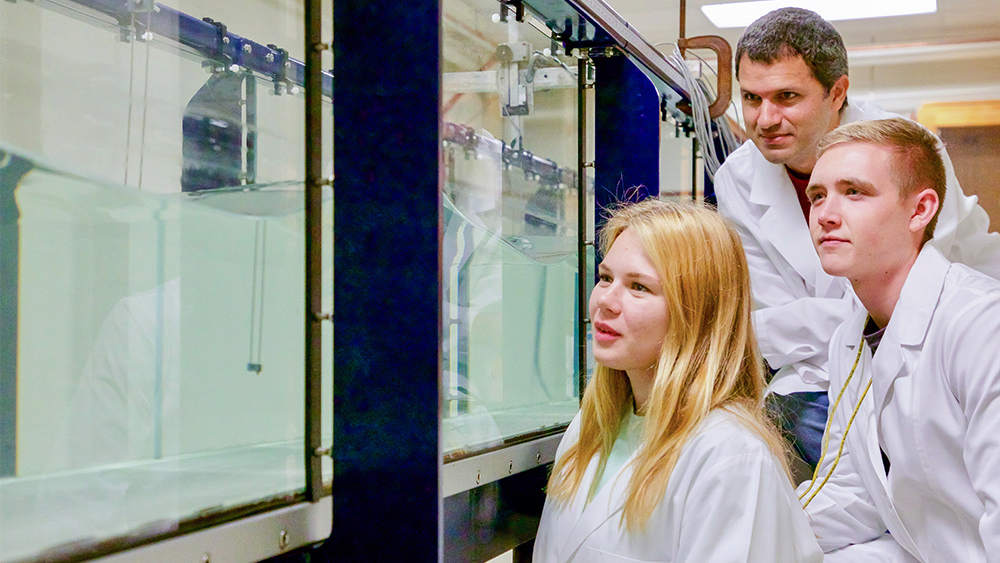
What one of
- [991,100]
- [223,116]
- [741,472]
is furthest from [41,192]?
[991,100]

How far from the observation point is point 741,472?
1285 mm

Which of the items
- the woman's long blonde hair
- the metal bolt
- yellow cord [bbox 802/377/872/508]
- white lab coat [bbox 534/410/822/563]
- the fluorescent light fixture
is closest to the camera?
the metal bolt

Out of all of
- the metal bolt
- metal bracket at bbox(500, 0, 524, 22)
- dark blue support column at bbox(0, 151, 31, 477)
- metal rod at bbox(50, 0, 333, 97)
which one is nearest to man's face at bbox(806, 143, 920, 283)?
metal bracket at bbox(500, 0, 524, 22)

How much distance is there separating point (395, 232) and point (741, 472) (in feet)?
1.79

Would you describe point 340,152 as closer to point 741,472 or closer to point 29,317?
point 29,317

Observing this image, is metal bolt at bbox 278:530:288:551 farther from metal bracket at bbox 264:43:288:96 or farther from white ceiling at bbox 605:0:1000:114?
white ceiling at bbox 605:0:1000:114

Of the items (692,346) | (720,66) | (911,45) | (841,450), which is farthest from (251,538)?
(911,45)

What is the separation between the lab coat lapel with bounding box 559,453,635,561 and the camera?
143cm

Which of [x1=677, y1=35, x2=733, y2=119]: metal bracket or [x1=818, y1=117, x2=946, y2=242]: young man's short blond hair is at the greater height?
[x1=677, y1=35, x2=733, y2=119]: metal bracket

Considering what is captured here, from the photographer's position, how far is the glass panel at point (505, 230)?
5.06 feet

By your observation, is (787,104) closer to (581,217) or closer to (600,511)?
(581,217)

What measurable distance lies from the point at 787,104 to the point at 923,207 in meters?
0.56

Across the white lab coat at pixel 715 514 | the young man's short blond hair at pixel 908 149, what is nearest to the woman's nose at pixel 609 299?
the white lab coat at pixel 715 514

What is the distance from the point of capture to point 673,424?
1.41 meters
